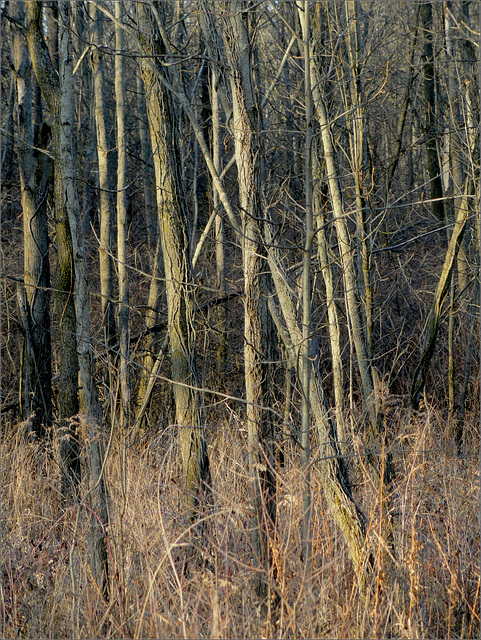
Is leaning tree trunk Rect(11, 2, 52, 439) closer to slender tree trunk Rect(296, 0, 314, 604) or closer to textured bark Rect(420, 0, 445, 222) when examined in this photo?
slender tree trunk Rect(296, 0, 314, 604)

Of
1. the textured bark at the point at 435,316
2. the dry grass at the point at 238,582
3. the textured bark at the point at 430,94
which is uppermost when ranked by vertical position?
the textured bark at the point at 430,94

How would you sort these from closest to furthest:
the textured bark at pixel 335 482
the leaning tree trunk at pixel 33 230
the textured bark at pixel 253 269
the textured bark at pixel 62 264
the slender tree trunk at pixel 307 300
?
the slender tree trunk at pixel 307 300 → the textured bark at pixel 253 269 → the textured bark at pixel 335 482 → the textured bark at pixel 62 264 → the leaning tree trunk at pixel 33 230

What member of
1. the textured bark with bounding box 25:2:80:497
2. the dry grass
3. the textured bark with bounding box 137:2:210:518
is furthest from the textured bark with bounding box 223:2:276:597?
the textured bark with bounding box 25:2:80:497

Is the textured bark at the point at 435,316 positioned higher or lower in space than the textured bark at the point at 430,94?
lower

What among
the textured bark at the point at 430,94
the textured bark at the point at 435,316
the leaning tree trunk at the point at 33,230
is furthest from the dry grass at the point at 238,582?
the textured bark at the point at 430,94

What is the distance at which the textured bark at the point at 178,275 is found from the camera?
14.1 ft

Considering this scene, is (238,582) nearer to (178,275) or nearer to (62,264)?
(178,275)

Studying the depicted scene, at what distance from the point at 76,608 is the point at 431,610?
1.94 metres

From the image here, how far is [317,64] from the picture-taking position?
466 cm

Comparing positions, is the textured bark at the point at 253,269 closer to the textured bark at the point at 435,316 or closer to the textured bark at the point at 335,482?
the textured bark at the point at 335,482

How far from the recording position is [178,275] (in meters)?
4.36

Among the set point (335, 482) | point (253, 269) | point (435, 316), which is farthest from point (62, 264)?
point (435, 316)

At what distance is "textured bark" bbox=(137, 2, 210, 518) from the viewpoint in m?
4.30

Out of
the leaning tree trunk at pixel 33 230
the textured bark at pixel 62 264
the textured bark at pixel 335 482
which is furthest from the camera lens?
the leaning tree trunk at pixel 33 230
